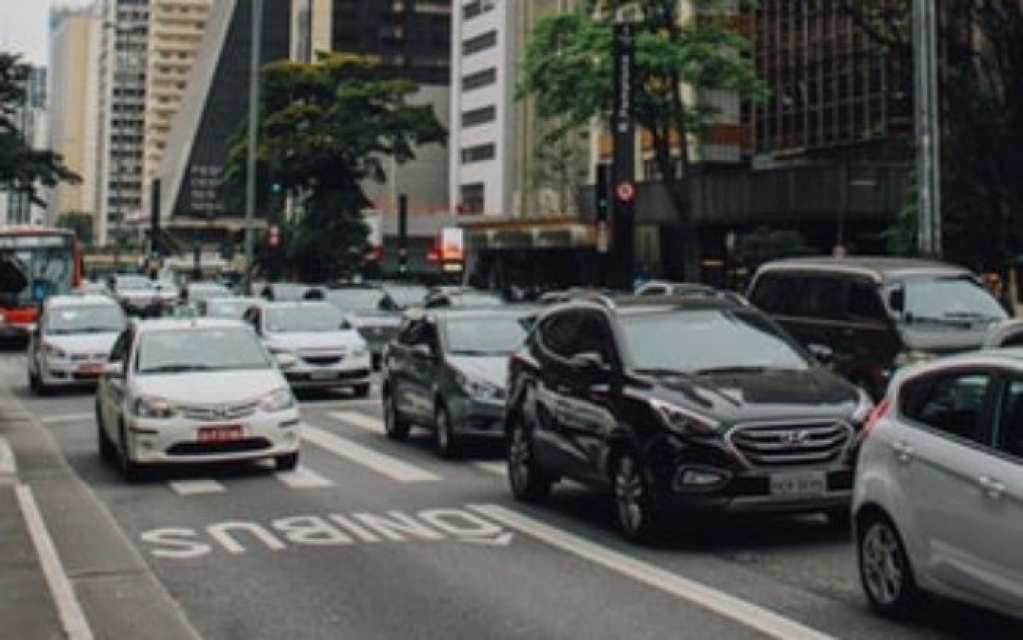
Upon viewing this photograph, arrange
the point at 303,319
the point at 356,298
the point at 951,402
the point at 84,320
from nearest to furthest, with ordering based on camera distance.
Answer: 1. the point at 951,402
2. the point at 303,319
3. the point at 84,320
4. the point at 356,298

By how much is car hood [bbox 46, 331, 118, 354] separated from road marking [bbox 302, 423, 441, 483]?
7.19 metres

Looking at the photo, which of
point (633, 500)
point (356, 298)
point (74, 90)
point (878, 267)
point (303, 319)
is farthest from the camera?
point (74, 90)

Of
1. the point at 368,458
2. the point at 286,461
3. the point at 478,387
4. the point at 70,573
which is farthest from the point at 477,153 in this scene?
the point at 70,573

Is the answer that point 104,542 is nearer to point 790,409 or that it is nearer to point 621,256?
point 790,409

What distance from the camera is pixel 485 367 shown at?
15992mm

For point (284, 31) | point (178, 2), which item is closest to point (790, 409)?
point (284, 31)

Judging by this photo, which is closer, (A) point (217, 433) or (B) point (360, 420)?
(A) point (217, 433)

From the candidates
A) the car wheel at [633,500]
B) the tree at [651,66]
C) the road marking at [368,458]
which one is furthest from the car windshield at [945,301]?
the tree at [651,66]

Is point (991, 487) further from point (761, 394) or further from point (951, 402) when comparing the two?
point (761, 394)

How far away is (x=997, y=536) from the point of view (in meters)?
6.86

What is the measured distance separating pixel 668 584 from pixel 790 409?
1.57 metres

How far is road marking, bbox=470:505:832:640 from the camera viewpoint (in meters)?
7.70

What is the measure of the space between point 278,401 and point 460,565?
5.04m

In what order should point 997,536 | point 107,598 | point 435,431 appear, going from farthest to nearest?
point 435,431
point 107,598
point 997,536
